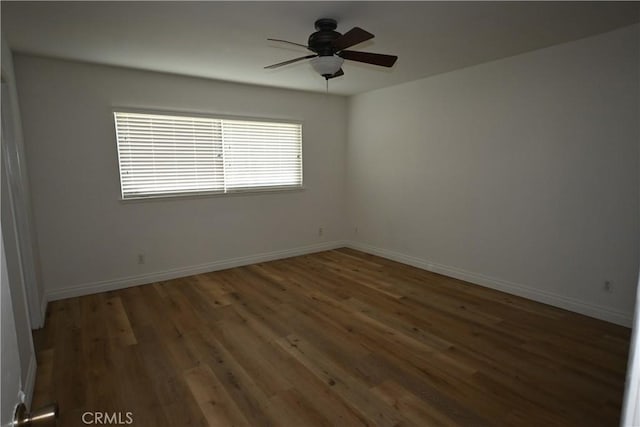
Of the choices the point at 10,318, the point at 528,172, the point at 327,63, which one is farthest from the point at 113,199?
the point at 528,172

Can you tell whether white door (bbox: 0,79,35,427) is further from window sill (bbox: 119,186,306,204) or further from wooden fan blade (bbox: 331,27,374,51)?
wooden fan blade (bbox: 331,27,374,51)

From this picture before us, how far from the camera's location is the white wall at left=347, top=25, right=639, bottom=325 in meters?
2.98

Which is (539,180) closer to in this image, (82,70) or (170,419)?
(170,419)

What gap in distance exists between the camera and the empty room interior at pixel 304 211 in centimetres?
226

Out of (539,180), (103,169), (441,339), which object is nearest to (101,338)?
(103,169)

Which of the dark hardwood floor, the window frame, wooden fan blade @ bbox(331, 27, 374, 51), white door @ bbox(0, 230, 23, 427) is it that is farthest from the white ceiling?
the dark hardwood floor

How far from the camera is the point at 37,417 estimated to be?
29.4 inches

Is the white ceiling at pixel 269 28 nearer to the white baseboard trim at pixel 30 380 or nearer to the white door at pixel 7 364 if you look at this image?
the white door at pixel 7 364

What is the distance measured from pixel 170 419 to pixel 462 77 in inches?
167

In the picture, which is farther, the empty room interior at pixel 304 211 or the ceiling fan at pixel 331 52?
the ceiling fan at pixel 331 52

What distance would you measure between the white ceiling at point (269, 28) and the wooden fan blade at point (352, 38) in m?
0.22

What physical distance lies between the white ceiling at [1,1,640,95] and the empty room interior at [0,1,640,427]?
0.03 meters

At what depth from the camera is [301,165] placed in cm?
533
